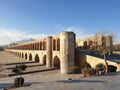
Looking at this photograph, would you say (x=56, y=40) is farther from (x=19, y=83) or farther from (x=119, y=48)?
(x=19, y=83)

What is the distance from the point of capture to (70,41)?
27594mm

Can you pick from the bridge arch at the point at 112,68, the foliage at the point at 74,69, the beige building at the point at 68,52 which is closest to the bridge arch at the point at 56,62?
the beige building at the point at 68,52

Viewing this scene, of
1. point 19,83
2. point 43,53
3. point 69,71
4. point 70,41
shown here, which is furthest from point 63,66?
point 43,53

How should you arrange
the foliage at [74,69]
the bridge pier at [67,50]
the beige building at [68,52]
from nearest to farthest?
the beige building at [68,52], the foliage at [74,69], the bridge pier at [67,50]

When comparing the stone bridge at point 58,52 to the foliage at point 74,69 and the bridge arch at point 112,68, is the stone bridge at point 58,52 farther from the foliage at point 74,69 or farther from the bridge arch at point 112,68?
the bridge arch at point 112,68

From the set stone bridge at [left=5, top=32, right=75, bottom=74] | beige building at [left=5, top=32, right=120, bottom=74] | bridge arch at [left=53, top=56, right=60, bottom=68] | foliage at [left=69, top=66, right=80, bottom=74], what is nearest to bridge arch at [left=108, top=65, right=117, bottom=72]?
beige building at [left=5, top=32, right=120, bottom=74]

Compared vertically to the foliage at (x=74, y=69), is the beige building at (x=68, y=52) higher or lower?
higher

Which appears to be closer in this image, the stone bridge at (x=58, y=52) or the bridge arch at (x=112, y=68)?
the bridge arch at (x=112, y=68)

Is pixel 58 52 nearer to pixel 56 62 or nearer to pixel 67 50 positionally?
pixel 56 62

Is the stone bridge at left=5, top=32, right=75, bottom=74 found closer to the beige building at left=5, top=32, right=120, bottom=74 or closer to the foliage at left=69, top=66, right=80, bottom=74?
the beige building at left=5, top=32, right=120, bottom=74

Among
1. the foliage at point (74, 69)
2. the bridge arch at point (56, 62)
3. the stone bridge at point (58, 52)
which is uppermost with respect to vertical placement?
the stone bridge at point (58, 52)

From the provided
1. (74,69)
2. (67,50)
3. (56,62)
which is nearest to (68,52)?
(67,50)

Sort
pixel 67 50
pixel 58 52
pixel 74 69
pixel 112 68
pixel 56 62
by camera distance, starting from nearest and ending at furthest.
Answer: pixel 112 68, pixel 74 69, pixel 67 50, pixel 58 52, pixel 56 62

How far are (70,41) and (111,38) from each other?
20.4ft
